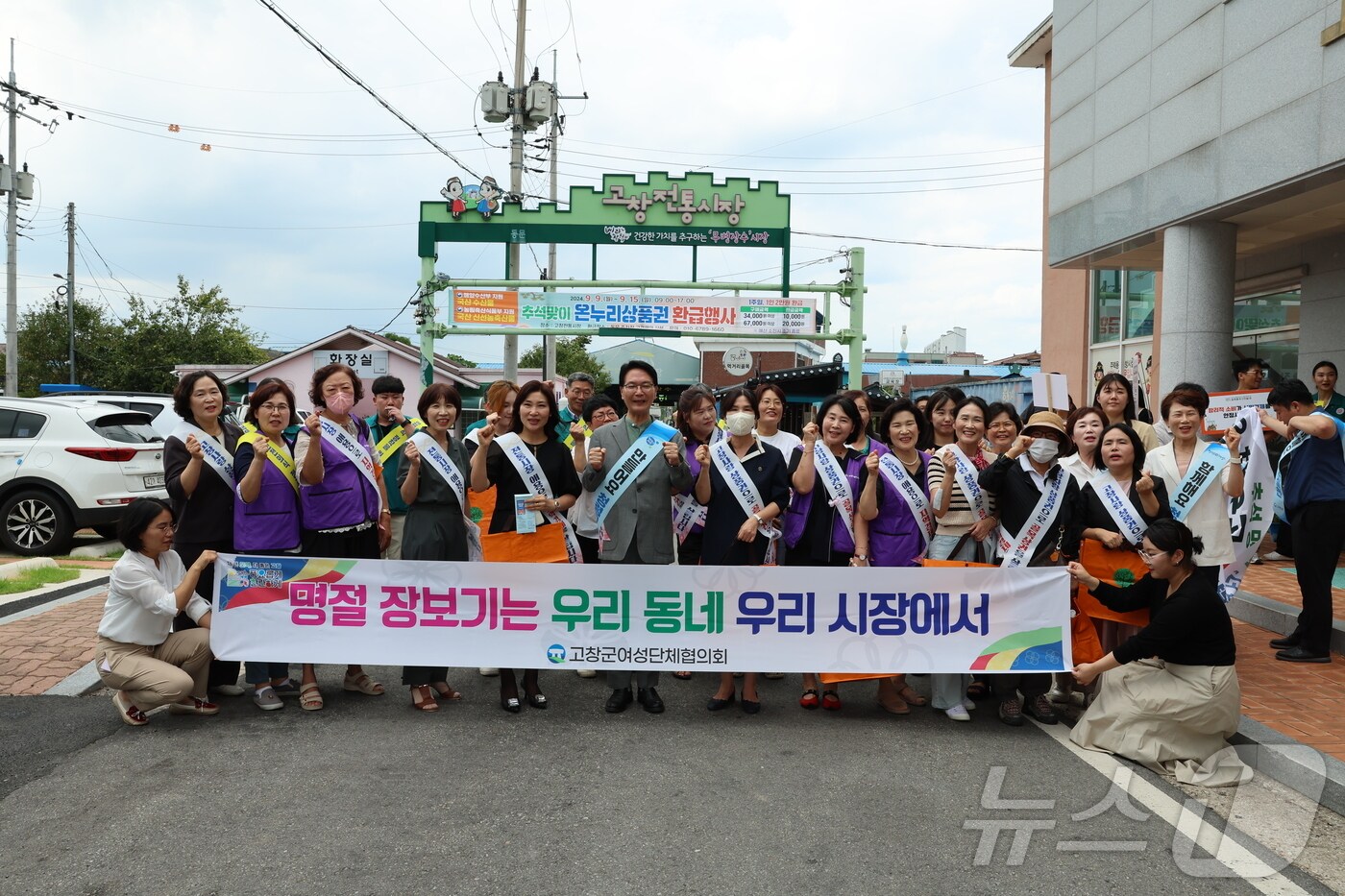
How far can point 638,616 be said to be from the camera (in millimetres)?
4895

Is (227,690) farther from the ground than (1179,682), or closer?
closer

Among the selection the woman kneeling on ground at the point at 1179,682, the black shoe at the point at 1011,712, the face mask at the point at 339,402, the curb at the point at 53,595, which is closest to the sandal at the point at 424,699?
the face mask at the point at 339,402

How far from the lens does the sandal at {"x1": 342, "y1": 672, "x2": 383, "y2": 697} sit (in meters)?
5.16

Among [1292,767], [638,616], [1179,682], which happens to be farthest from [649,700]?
[1292,767]

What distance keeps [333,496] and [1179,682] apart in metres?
4.16

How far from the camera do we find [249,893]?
9.92ft

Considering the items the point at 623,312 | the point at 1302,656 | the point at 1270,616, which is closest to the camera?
the point at 1302,656

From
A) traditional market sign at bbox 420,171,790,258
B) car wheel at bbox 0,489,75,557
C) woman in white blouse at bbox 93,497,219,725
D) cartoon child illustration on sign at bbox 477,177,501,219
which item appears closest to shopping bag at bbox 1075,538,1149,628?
woman in white blouse at bbox 93,497,219,725

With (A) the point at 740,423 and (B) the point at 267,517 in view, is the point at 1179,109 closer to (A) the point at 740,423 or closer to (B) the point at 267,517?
(A) the point at 740,423

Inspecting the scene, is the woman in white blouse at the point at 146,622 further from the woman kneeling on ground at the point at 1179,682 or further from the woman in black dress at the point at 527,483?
the woman kneeling on ground at the point at 1179,682

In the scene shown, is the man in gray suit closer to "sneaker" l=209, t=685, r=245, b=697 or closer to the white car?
"sneaker" l=209, t=685, r=245, b=697

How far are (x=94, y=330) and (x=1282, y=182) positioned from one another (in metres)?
39.7

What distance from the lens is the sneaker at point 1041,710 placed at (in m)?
4.83

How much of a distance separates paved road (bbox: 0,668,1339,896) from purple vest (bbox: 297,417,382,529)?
982 millimetres
